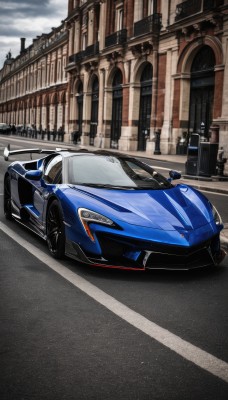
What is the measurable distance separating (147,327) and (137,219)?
4.84 feet

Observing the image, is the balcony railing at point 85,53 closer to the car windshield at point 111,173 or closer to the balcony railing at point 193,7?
the balcony railing at point 193,7

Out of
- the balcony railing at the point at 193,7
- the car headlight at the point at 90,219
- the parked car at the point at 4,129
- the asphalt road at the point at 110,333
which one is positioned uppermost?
the balcony railing at the point at 193,7

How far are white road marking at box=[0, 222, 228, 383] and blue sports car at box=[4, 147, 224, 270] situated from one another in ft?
0.68

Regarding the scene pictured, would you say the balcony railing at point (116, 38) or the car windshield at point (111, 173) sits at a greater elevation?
the balcony railing at point (116, 38)

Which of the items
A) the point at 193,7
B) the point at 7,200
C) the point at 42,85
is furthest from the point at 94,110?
the point at 7,200

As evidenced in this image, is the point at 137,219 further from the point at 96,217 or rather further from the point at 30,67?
the point at 30,67

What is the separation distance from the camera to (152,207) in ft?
17.5

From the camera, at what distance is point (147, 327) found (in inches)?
147

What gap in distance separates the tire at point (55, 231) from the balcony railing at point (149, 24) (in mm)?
29089

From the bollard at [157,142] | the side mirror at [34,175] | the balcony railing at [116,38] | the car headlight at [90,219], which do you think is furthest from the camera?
the balcony railing at [116,38]

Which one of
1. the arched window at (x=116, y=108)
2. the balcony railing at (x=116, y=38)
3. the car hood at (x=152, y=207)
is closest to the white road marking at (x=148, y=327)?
the car hood at (x=152, y=207)

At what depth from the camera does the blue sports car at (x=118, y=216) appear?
4906 millimetres

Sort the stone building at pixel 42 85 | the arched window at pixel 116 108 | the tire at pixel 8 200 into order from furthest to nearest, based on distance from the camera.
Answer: the stone building at pixel 42 85, the arched window at pixel 116 108, the tire at pixel 8 200

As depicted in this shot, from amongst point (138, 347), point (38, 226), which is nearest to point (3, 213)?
point (38, 226)
